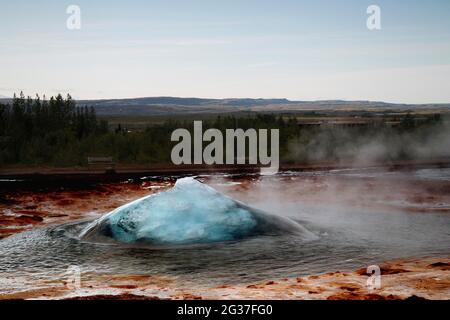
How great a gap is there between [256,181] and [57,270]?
36.3 feet

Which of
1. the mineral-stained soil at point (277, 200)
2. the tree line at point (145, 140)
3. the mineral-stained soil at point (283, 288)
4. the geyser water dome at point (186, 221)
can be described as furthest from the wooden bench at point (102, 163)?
the mineral-stained soil at point (283, 288)

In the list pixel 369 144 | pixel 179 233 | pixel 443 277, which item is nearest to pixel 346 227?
pixel 179 233

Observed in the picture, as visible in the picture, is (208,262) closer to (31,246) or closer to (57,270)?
(57,270)

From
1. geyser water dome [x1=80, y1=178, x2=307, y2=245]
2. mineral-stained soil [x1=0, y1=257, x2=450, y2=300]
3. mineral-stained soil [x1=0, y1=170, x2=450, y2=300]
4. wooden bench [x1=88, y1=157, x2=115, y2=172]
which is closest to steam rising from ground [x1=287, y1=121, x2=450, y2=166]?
mineral-stained soil [x1=0, y1=170, x2=450, y2=300]

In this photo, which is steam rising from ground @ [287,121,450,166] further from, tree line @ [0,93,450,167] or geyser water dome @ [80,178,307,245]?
geyser water dome @ [80,178,307,245]

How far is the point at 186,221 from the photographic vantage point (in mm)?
8180

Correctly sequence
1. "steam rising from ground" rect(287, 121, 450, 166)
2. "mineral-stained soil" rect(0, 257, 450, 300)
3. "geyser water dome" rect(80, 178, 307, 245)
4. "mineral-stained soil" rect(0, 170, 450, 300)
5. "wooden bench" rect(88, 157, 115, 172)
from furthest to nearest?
"steam rising from ground" rect(287, 121, 450, 166) → "wooden bench" rect(88, 157, 115, 172) → "geyser water dome" rect(80, 178, 307, 245) → "mineral-stained soil" rect(0, 170, 450, 300) → "mineral-stained soil" rect(0, 257, 450, 300)

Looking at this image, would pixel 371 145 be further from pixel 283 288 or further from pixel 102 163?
pixel 283 288

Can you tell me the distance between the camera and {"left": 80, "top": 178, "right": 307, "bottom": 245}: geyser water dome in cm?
794

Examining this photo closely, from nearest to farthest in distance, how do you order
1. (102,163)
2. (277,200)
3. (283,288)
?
1. (283,288)
2. (277,200)
3. (102,163)

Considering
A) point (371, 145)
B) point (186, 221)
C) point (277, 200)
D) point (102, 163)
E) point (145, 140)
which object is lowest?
point (277, 200)

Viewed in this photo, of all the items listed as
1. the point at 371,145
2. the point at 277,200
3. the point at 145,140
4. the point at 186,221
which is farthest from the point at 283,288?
the point at 371,145

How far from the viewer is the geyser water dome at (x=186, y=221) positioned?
7.94 meters

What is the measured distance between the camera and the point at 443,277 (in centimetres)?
571
